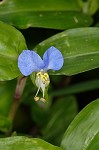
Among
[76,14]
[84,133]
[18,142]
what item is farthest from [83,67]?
[76,14]

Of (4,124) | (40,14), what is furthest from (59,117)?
(40,14)

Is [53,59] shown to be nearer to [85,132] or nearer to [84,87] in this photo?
[85,132]

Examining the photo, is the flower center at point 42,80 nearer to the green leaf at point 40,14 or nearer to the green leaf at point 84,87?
the green leaf at point 40,14

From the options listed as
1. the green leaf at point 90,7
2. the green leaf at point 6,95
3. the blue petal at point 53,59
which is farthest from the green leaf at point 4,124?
the green leaf at point 90,7

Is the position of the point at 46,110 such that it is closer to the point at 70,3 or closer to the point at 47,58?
the point at 70,3

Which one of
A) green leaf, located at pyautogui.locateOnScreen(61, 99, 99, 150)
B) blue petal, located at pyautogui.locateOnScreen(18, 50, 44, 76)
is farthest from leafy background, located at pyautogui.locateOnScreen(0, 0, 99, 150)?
blue petal, located at pyautogui.locateOnScreen(18, 50, 44, 76)
